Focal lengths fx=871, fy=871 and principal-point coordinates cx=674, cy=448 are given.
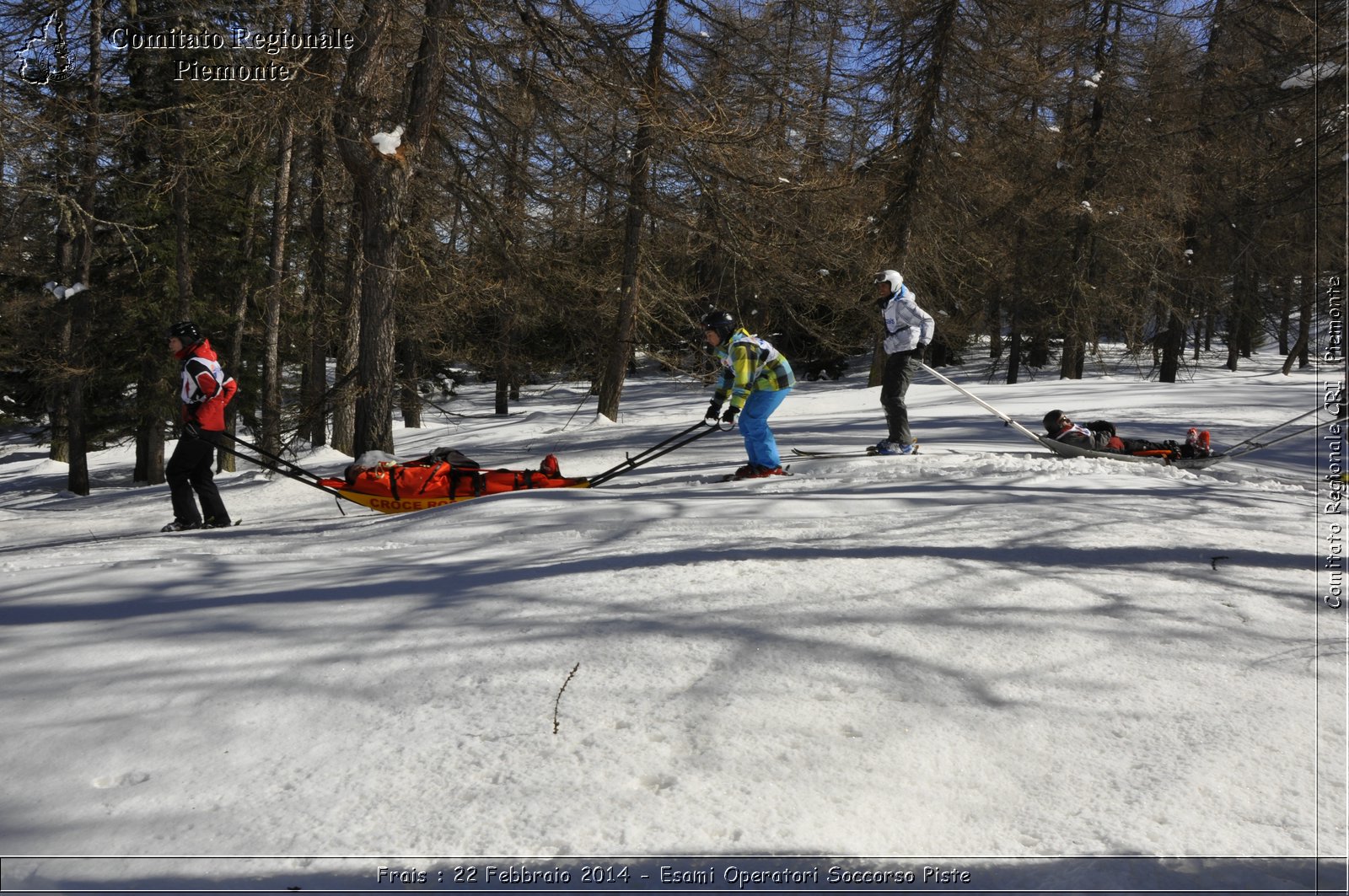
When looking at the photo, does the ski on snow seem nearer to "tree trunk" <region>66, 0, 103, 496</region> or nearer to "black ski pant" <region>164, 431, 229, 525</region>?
"black ski pant" <region>164, 431, 229, 525</region>

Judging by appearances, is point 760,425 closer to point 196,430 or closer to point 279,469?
point 279,469

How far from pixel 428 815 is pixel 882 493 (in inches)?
178

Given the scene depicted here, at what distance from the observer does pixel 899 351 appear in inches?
337

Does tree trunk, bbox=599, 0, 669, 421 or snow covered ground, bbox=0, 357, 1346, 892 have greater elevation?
tree trunk, bbox=599, 0, 669, 421

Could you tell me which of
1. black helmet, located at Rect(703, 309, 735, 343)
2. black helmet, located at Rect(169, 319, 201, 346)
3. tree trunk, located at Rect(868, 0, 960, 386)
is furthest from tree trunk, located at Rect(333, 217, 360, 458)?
tree trunk, located at Rect(868, 0, 960, 386)

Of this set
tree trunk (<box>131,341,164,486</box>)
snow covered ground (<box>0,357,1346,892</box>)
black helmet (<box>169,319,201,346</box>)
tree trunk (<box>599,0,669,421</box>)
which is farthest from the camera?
tree trunk (<box>131,341,164,486</box>)

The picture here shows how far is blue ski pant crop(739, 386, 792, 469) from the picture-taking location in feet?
26.6

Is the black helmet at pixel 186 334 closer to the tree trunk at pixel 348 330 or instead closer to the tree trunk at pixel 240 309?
the tree trunk at pixel 348 330

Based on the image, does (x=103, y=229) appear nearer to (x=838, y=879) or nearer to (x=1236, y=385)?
(x=838, y=879)

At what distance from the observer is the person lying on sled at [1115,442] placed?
27.9 feet

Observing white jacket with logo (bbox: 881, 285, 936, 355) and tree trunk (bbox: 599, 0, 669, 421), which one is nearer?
white jacket with logo (bbox: 881, 285, 936, 355)

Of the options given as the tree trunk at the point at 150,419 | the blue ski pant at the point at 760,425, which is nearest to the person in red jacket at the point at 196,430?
the blue ski pant at the point at 760,425

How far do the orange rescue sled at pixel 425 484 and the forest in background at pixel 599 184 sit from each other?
2.65 metres

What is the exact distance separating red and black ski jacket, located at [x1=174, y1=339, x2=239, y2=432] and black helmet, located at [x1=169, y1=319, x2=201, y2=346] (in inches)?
1.9
